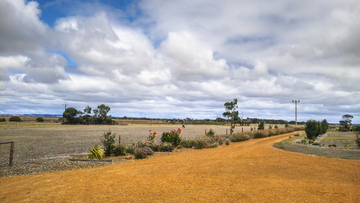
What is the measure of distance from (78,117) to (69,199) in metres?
80.1

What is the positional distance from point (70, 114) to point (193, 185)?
80244 millimetres

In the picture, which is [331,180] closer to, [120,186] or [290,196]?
[290,196]

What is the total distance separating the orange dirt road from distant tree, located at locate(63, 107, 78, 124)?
249ft

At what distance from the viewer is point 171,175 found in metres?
8.15

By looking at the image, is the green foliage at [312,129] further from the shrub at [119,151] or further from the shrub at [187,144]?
the shrub at [119,151]

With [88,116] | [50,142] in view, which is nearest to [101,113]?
[88,116]

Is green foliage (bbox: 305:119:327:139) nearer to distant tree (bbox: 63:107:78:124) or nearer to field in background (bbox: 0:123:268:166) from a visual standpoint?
field in background (bbox: 0:123:268:166)

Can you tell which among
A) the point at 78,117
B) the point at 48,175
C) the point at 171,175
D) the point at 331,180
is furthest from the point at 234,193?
the point at 78,117

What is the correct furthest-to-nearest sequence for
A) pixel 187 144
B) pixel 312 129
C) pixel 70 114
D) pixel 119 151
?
1. pixel 70 114
2. pixel 312 129
3. pixel 187 144
4. pixel 119 151

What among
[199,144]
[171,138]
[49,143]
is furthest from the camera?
[49,143]

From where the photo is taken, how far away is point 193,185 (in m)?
6.91

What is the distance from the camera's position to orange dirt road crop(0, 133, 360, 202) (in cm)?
588

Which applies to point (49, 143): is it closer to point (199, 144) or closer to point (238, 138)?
point (199, 144)

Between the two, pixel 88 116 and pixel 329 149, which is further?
pixel 88 116
